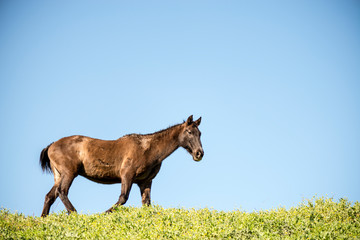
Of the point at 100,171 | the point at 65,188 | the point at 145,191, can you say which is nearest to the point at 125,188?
the point at 145,191

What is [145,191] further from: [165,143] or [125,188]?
[165,143]

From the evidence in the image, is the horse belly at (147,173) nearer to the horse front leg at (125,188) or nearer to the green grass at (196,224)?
the horse front leg at (125,188)

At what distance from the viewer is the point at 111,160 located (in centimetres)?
1547

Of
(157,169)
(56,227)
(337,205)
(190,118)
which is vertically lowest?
(56,227)

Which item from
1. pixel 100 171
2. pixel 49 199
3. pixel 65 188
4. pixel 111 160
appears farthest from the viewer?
pixel 111 160

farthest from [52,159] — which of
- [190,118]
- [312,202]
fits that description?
[312,202]

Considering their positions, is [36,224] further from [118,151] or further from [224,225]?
[224,225]

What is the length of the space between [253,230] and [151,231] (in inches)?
98.5

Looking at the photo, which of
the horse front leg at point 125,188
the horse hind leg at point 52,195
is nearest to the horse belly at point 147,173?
the horse front leg at point 125,188

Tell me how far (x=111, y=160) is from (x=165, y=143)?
2.15 meters

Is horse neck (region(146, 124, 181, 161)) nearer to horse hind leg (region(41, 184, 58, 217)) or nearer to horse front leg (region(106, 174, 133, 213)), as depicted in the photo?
horse front leg (region(106, 174, 133, 213))

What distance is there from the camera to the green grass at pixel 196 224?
10062mm

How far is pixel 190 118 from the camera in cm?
1658

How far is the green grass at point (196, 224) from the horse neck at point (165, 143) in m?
3.02
